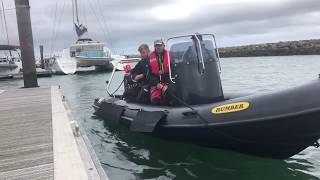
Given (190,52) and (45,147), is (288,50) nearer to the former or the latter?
(190,52)

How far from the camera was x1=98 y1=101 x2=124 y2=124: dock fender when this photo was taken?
9.45m

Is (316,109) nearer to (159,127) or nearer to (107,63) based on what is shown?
(159,127)

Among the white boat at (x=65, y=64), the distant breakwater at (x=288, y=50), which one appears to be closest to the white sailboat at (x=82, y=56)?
the white boat at (x=65, y=64)

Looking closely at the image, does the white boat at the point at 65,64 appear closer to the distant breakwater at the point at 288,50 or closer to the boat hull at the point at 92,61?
the boat hull at the point at 92,61

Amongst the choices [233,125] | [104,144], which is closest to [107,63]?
[104,144]

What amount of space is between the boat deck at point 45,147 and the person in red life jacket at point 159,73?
5.42 feet

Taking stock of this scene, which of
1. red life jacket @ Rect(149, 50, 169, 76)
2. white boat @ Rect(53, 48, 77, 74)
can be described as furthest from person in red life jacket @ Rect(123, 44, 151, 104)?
white boat @ Rect(53, 48, 77, 74)

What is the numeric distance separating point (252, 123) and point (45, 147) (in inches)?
122

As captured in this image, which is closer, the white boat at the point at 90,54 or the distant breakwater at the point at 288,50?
the white boat at the point at 90,54

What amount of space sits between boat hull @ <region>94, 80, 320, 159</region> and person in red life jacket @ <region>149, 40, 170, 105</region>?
0.58m

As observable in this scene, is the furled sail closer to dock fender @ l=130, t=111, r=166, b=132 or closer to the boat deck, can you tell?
the boat deck

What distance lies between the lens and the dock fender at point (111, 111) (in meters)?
9.45

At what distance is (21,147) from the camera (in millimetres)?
6785

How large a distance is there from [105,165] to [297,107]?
352cm
